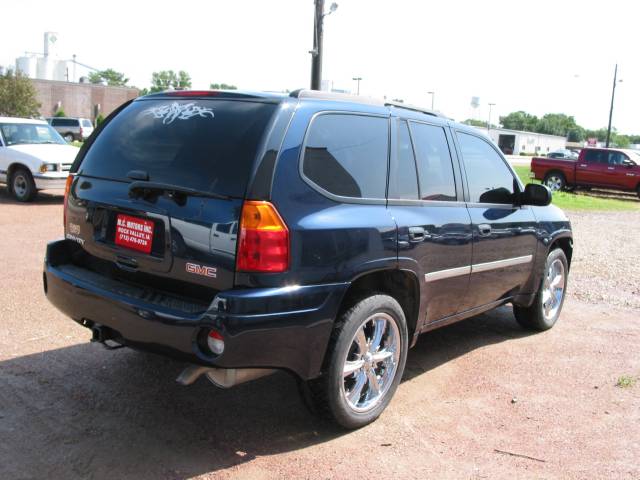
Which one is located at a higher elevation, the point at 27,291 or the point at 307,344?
the point at 307,344

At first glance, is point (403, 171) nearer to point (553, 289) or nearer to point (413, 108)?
point (413, 108)

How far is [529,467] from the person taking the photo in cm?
346

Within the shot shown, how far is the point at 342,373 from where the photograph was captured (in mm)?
3568

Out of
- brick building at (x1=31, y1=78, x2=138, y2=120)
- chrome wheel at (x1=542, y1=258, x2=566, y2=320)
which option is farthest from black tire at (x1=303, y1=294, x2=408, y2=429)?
brick building at (x1=31, y1=78, x2=138, y2=120)

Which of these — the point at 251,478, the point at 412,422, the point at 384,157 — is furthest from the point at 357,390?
the point at 384,157

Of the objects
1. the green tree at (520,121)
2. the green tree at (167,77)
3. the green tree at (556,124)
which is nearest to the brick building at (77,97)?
the green tree at (167,77)

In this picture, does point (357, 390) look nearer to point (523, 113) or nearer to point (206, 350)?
point (206, 350)

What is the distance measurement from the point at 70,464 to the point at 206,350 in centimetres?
89

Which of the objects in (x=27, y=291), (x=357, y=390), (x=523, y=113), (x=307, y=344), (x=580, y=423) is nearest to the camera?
(x=307, y=344)

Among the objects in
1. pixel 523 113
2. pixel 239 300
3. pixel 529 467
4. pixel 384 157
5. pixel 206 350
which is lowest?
pixel 529 467

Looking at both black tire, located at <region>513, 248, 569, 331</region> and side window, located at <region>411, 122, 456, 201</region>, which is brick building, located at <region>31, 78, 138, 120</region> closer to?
black tire, located at <region>513, 248, 569, 331</region>

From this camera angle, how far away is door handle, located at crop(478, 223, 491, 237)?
470cm

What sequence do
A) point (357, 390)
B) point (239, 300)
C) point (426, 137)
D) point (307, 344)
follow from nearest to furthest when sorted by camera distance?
point (239, 300) → point (307, 344) → point (357, 390) → point (426, 137)

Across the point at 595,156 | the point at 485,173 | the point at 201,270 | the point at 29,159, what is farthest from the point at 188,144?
the point at 595,156
